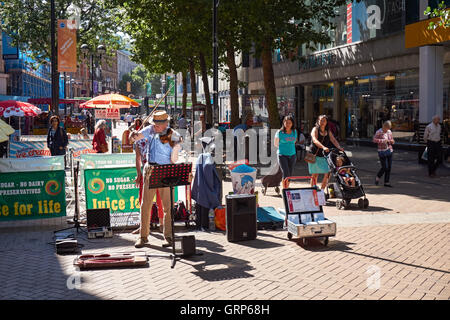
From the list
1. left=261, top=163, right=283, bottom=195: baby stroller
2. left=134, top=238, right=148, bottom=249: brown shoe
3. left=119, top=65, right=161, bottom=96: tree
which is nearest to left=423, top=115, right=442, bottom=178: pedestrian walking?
left=261, top=163, right=283, bottom=195: baby stroller

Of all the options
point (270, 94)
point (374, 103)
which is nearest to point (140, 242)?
point (270, 94)

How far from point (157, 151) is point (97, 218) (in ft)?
6.36

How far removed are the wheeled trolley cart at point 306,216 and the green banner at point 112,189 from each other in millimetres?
2979

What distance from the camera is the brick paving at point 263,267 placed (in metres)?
6.46

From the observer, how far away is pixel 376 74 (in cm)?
2942

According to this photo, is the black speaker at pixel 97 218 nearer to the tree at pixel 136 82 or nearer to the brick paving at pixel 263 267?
the brick paving at pixel 263 267

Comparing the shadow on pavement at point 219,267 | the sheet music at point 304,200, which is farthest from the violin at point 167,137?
the sheet music at point 304,200

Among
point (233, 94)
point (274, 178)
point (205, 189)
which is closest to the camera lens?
point (205, 189)

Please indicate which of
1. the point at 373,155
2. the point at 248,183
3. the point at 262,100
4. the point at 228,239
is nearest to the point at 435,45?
the point at 373,155

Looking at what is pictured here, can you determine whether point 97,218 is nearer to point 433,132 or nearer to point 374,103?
point 433,132

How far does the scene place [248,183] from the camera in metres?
10.3

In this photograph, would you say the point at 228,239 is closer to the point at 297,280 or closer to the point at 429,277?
the point at 297,280

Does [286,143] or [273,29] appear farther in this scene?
[273,29]

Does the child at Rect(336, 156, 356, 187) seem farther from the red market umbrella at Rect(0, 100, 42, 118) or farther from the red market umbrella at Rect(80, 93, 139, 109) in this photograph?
the red market umbrella at Rect(0, 100, 42, 118)
